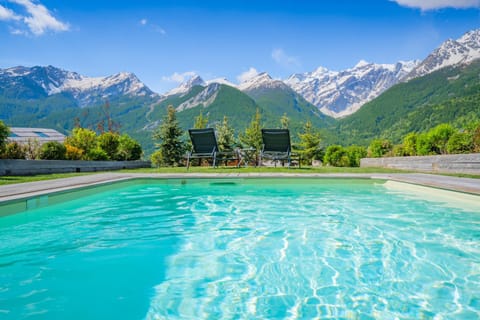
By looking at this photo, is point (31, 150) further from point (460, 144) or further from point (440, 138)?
point (440, 138)

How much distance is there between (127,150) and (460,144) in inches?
657

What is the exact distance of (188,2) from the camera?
19766 millimetres

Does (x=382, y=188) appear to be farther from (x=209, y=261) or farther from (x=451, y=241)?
(x=209, y=261)

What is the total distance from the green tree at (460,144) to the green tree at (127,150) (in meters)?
16.3

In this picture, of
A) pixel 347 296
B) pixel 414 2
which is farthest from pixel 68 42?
pixel 347 296

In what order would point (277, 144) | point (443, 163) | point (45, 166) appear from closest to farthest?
point (45, 166) < point (443, 163) < point (277, 144)

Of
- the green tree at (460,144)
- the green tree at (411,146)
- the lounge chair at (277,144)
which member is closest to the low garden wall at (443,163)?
the green tree at (460,144)

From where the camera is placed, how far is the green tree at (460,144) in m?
11.8

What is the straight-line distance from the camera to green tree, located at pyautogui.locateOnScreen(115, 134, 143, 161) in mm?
17983

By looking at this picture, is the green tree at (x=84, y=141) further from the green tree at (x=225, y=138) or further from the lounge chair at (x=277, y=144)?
the lounge chair at (x=277, y=144)

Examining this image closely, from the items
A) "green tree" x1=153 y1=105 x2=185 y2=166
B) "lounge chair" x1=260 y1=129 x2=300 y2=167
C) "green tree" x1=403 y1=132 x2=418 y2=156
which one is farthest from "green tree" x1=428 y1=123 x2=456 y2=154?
"green tree" x1=153 y1=105 x2=185 y2=166

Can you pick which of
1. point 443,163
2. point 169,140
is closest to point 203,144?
point 443,163

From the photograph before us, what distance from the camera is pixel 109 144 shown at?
636 inches

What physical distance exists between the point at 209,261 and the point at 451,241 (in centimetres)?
247
